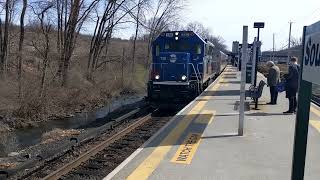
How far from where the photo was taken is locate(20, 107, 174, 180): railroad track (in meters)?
9.21

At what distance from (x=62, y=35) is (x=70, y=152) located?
2201 centimetres

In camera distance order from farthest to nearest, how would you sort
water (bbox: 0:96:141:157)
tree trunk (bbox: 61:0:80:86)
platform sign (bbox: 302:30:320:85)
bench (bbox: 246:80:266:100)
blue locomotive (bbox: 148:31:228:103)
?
tree trunk (bbox: 61:0:80:86), blue locomotive (bbox: 148:31:228:103), bench (bbox: 246:80:266:100), water (bbox: 0:96:141:157), platform sign (bbox: 302:30:320:85)

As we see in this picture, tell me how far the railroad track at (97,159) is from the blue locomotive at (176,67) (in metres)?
5.32

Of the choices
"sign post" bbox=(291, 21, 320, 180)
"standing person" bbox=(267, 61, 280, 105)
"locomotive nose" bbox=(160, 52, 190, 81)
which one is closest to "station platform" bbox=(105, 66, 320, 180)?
"standing person" bbox=(267, 61, 280, 105)

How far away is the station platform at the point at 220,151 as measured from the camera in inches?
292

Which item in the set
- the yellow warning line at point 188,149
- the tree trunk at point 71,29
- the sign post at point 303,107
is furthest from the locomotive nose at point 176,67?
the sign post at point 303,107

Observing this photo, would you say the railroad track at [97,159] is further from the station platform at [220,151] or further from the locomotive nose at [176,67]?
the locomotive nose at [176,67]

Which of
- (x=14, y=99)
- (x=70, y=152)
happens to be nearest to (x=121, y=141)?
(x=70, y=152)

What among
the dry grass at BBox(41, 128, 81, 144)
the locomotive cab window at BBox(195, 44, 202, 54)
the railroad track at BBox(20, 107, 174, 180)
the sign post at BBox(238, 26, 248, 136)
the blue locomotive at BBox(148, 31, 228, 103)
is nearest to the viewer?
the railroad track at BBox(20, 107, 174, 180)

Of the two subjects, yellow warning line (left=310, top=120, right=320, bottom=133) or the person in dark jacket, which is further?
the person in dark jacket

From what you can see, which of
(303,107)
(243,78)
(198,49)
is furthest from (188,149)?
(198,49)

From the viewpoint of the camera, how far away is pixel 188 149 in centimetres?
923

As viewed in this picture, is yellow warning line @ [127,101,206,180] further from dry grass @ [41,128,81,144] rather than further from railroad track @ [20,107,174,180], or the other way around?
dry grass @ [41,128,81,144]

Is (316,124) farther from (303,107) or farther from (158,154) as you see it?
(303,107)
